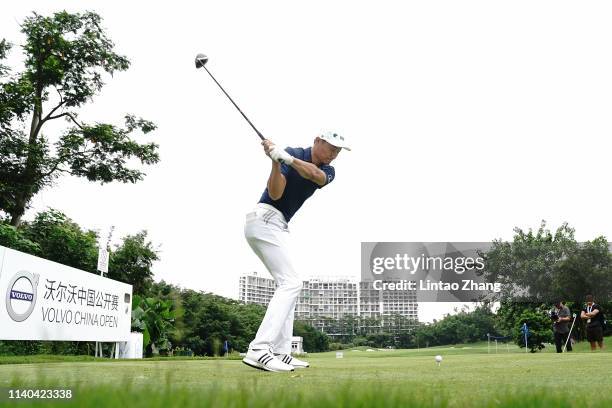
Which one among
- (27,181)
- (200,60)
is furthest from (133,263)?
(200,60)

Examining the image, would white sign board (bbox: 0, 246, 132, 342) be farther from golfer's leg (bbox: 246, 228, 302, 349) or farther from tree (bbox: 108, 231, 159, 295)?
tree (bbox: 108, 231, 159, 295)

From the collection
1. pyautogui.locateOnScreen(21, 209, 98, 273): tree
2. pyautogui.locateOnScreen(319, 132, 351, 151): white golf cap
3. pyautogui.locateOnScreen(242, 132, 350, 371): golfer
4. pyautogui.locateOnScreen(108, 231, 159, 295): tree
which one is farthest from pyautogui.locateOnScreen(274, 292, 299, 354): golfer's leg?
pyautogui.locateOnScreen(108, 231, 159, 295): tree

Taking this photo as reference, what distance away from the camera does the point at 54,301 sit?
45.7ft

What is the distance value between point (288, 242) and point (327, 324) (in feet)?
571

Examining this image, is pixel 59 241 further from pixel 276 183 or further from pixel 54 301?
pixel 276 183

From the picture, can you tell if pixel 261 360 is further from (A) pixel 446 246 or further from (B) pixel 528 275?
(A) pixel 446 246

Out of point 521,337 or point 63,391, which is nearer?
point 63,391

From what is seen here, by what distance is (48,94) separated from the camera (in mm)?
28109

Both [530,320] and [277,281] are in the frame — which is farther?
[530,320]

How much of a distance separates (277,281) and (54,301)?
9216mm

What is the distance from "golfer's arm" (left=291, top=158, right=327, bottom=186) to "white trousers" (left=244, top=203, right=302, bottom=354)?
21.8 inches

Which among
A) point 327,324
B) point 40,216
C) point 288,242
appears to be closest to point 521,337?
point 40,216

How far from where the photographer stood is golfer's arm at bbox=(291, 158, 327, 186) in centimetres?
618

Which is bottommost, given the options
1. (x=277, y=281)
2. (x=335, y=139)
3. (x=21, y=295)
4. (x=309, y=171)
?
(x=21, y=295)
